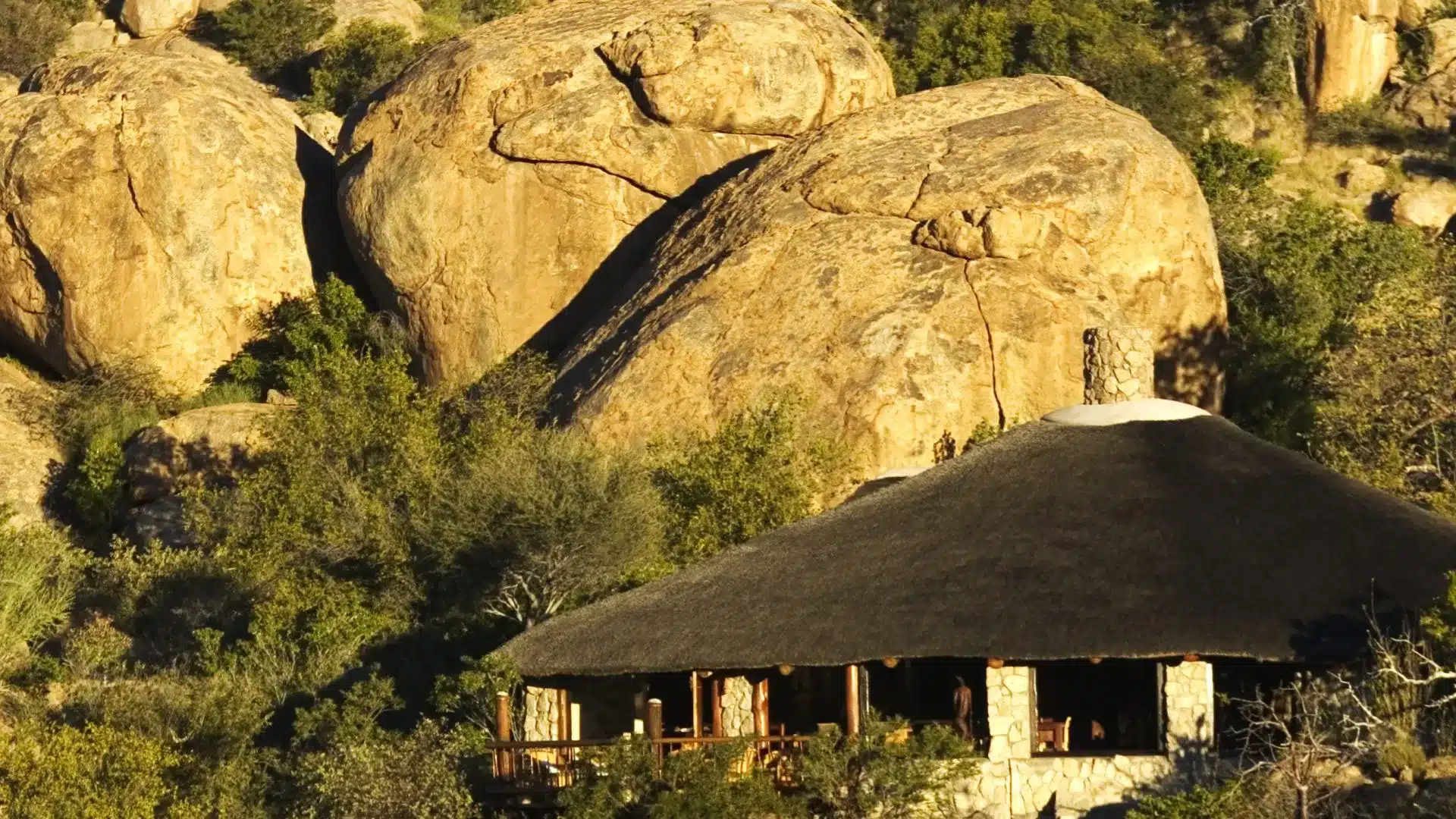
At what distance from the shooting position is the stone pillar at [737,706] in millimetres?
32781

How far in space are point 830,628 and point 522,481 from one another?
32.5 ft

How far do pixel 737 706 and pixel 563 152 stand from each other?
1938cm

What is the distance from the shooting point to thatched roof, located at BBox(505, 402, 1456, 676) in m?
29.5

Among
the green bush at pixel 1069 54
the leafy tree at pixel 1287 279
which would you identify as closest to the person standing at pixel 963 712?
the leafy tree at pixel 1287 279

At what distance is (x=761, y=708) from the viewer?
3250 centimetres

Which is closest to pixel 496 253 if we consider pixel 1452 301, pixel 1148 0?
pixel 1452 301

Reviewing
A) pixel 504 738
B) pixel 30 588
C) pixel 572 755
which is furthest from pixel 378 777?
pixel 30 588

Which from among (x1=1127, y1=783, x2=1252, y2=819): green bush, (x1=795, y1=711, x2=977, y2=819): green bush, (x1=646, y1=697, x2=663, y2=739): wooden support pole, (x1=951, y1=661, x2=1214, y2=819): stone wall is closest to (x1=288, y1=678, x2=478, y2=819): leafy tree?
(x1=646, y1=697, x2=663, y2=739): wooden support pole

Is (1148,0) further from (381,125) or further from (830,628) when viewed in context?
(830,628)

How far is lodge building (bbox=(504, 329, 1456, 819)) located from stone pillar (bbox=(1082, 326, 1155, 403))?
3.52 m

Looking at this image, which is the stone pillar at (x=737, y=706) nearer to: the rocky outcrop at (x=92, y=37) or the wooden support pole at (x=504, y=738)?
the wooden support pole at (x=504, y=738)

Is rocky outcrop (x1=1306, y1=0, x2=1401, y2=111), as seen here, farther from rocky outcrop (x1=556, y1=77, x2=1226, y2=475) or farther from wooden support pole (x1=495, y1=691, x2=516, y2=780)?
wooden support pole (x1=495, y1=691, x2=516, y2=780)

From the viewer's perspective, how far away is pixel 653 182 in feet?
163

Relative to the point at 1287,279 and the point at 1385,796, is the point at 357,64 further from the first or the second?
the point at 1385,796
